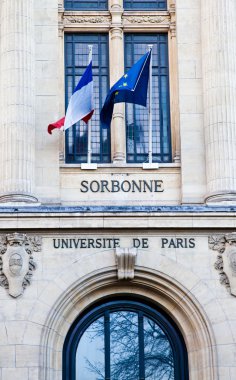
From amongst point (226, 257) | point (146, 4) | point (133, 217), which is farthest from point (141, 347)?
point (146, 4)

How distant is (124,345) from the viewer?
30.1 meters

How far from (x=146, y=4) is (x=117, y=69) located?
224 cm

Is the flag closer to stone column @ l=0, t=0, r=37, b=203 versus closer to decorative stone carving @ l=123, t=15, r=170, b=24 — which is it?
stone column @ l=0, t=0, r=37, b=203

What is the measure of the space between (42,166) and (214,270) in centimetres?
513

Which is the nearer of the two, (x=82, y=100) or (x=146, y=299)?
(x=146, y=299)

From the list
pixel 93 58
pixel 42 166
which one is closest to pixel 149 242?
pixel 42 166

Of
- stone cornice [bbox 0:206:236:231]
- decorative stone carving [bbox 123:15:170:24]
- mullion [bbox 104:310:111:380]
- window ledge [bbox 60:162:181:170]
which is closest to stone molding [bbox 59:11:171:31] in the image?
decorative stone carving [bbox 123:15:170:24]

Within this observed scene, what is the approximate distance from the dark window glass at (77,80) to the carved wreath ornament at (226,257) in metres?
3.91

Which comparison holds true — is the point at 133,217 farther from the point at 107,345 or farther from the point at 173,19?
the point at 173,19

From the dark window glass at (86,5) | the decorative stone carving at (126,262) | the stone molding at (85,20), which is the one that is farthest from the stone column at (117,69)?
the decorative stone carving at (126,262)

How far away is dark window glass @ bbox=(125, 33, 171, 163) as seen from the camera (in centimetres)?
3186

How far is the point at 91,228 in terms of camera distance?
29688mm

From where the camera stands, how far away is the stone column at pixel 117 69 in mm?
31531

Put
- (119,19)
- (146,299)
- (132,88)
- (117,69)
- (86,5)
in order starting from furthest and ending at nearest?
(86,5) < (119,19) < (117,69) < (132,88) < (146,299)
